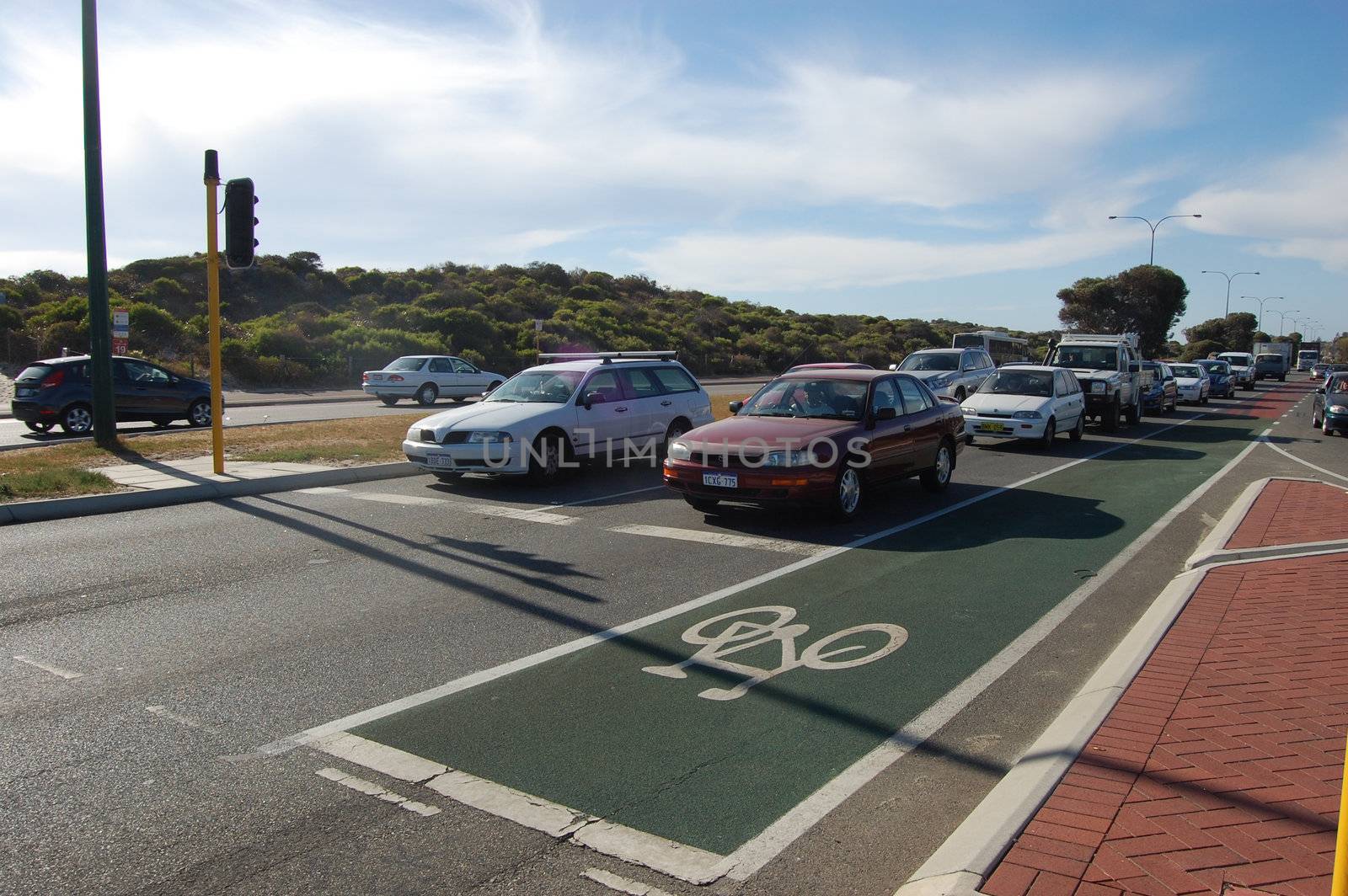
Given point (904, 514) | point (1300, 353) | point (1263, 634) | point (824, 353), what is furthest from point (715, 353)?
point (1300, 353)

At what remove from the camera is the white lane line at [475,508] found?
1041cm

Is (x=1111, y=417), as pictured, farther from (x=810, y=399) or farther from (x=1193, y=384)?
(x=1193, y=384)

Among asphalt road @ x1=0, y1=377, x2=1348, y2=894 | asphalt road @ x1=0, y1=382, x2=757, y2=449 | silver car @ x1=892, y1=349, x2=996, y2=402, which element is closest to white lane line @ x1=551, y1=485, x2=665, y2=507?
asphalt road @ x1=0, y1=377, x2=1348, y2=894

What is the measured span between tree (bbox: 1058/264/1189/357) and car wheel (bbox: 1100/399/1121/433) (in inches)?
2021

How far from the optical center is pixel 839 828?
3875 millimetres

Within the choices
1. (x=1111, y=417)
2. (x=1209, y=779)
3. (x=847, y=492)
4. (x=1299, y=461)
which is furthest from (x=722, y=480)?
(x=1111, y=417)

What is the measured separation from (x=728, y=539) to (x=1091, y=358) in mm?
16858

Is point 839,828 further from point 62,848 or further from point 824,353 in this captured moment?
point 824,353

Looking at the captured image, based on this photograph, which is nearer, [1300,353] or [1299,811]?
[1299,811]

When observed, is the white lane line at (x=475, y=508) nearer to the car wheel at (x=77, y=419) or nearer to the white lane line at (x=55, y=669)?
the white lane line at (x=55, y=669)

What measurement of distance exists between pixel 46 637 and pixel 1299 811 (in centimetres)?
652

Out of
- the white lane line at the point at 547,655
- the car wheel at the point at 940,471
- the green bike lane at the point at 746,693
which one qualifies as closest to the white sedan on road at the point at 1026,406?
the car wheel at the point at 940,471

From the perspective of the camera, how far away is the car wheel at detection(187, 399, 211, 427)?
19812mm

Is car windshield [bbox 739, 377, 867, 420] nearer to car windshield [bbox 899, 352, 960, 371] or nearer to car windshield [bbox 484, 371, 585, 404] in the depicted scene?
car windshield [bbox 484, 371, 585, 404]
